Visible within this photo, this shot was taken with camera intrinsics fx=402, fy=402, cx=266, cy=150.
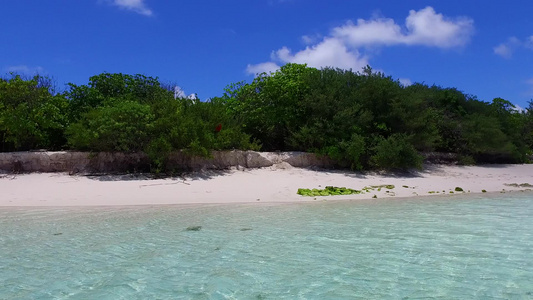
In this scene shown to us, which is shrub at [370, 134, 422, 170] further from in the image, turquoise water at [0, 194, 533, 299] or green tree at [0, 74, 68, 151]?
green tree at [0, 74, 68, 151]

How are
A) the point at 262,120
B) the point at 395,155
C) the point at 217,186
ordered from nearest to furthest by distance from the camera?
1. the point at 217,186
2. the point at 395,155
3. the point at 262,120

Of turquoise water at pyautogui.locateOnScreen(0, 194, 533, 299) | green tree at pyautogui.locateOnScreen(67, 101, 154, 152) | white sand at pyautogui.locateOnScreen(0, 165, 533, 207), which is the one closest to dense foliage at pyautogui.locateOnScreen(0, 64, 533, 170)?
green tree at pyautogui.locateOnScreen(67, 101, 154, 152)

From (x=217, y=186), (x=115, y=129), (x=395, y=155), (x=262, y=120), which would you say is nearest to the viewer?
(x=217, y=186)

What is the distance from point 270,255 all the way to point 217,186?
30.0 ft

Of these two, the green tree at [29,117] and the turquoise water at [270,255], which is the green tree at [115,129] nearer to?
the green tree at [29,117]

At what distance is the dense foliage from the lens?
16.3 metres

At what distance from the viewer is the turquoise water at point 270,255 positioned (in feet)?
14.8

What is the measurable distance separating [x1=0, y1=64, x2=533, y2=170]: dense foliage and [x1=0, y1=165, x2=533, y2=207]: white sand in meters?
1.36

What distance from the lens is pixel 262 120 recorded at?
2069 cm

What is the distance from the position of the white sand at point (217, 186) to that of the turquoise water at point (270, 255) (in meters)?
2.70

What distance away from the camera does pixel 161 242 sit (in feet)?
22.9

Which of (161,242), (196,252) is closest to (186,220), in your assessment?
(161,242)

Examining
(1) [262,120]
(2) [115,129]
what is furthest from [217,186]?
(1) [262,120]

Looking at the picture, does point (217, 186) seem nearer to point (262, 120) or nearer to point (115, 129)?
point (115, 129)
